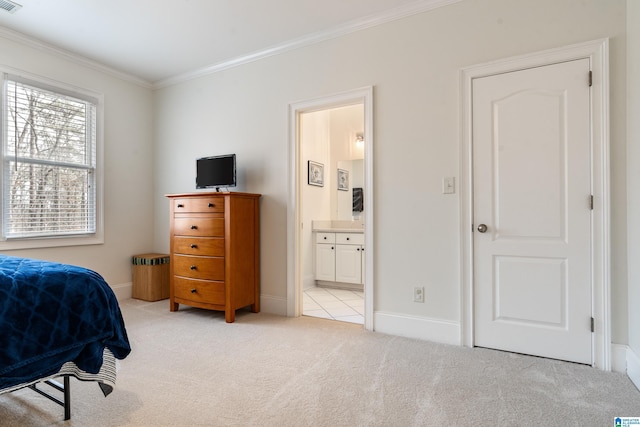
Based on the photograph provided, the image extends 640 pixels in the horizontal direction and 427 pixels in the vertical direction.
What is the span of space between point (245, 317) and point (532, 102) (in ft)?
9.51

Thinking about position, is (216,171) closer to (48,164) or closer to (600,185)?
(48,164)

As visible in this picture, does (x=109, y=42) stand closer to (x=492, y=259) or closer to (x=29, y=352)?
(x=29, y=352)

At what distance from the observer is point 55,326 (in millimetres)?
1507

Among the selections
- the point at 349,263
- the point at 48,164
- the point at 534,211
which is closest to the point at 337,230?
the point at 349,263

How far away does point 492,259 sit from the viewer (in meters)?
2.49

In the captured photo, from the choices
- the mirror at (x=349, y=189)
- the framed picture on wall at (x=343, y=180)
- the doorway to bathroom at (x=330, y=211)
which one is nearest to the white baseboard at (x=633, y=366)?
the doorway to bathroom at (x=330, y=211)

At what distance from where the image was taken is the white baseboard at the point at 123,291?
155 inches

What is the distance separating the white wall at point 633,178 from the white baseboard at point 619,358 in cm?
Result: 4

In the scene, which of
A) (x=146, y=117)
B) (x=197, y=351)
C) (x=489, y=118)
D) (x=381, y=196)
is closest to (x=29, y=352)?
(x=197, y=351)

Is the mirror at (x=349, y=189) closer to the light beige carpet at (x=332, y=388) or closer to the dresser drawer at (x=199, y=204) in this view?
the dresser drawer at (x=199, y=204)

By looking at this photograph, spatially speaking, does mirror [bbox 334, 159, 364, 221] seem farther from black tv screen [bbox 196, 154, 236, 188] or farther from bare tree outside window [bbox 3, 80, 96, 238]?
bare tree outside window [bbox 3, 80, 96, 238]

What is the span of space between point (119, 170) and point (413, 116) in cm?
328

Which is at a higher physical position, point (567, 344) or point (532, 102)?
point (532, 102)

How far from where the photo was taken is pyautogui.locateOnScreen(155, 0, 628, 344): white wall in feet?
7.25
